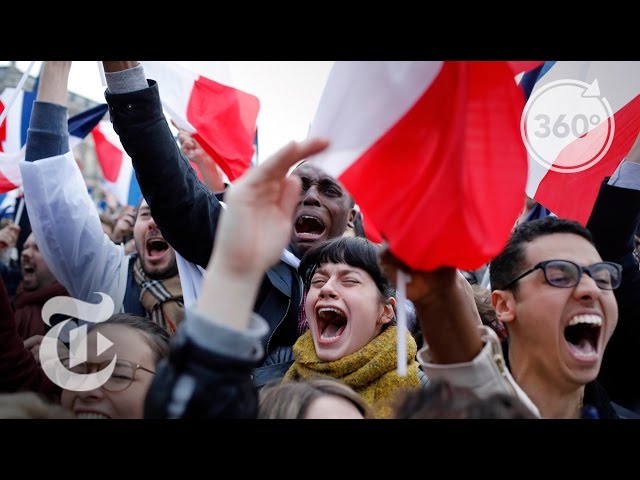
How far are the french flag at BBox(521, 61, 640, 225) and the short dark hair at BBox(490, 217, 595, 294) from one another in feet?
3.66

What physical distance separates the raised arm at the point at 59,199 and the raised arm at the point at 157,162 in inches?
18.5

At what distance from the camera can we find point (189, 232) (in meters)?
2.21

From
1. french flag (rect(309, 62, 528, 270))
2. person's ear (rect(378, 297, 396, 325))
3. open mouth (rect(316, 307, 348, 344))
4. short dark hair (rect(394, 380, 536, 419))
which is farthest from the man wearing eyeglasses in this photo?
open mouth (rect(316, 307, 348, 344))

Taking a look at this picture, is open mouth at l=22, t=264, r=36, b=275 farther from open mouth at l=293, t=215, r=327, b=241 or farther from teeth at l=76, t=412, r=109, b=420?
teeth at l=76, t=412, r=109, b=420

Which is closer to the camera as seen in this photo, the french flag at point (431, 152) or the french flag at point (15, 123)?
the french flag at point (431, 152)

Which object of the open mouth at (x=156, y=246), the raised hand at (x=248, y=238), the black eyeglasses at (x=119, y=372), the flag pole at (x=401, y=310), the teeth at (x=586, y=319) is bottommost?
the open mouth at (x=156, y=246)

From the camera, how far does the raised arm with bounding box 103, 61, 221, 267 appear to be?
203 centimetres

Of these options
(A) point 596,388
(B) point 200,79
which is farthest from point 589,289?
(B) point 200,79

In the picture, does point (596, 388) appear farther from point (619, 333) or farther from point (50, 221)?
point (50, 221)

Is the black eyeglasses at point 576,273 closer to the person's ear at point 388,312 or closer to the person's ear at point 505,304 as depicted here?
the person's ear at point 505,304

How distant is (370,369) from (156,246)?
1498 mm

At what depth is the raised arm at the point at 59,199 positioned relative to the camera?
2449 mm

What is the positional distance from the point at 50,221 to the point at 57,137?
11.9 inches

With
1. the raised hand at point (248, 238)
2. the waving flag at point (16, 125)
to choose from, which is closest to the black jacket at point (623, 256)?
the raised hand at point (248, 238)
